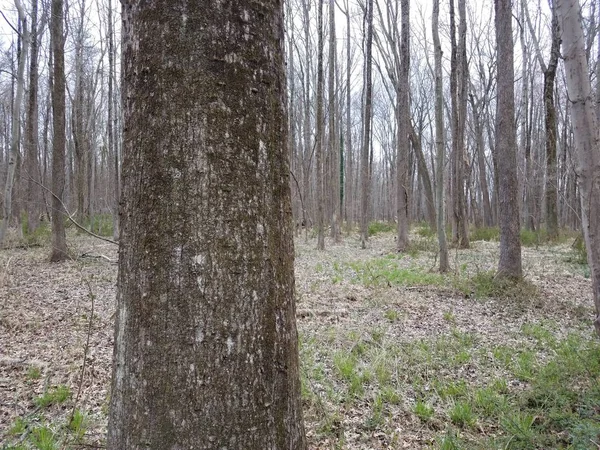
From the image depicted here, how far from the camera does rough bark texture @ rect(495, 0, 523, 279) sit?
6781 millimetres

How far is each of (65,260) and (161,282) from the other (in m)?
9.56

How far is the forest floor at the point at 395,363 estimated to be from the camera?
2.67 meters

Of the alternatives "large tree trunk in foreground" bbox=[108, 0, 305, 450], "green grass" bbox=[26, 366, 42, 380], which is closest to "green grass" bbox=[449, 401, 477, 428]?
"large tree trunk in foreground" bbox=[108, 0, 305, 450]

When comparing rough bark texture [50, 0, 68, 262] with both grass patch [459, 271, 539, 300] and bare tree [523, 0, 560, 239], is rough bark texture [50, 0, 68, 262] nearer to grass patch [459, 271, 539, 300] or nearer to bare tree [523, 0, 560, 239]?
grass patch [459, 271, 539, 300]

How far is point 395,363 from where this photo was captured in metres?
3.76

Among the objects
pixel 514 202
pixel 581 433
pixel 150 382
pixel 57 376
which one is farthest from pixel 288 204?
pixel 514 202

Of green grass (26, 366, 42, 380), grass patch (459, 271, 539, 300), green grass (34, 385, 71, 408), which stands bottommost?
green grass (34, 385, 71, 408)

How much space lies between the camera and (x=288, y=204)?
1320 millimetres

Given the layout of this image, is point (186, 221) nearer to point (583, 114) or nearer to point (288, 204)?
point (288, 204)

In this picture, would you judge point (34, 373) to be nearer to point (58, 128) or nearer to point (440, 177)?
point (440, 177)

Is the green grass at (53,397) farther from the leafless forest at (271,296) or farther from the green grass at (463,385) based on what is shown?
the green grass at (463,385)

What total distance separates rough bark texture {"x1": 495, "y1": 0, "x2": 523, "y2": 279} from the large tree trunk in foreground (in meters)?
6.57

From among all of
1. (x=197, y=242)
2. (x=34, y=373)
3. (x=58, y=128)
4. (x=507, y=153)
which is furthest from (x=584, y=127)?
(x=58, y=128)

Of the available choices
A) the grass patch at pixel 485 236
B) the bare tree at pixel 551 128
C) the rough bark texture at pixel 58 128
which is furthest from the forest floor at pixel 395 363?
the grass patch at pixel 485 236
